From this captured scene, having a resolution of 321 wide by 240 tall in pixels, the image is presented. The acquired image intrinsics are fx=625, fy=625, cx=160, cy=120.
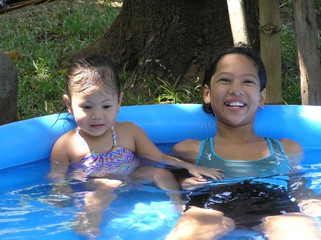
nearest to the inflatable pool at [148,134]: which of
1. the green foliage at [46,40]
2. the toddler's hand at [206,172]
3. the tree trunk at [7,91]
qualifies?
the toddler's hand at [206,172]

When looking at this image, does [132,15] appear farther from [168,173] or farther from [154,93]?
[168,173]

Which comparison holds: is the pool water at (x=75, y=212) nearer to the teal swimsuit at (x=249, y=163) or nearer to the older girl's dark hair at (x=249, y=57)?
the teal swimsuit at (x=249, y=163)

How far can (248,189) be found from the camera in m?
2.95

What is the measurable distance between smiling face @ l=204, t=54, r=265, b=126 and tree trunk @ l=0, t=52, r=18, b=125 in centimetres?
157

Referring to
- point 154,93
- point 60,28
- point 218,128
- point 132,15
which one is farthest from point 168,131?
point 60,28

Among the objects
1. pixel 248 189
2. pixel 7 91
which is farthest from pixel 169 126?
pixel 7 91

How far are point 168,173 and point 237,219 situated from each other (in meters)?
0.61

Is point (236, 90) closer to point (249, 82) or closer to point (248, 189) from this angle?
point (249, 82)

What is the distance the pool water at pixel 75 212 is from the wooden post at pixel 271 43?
620 millimetres

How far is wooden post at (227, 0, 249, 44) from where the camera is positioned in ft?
11.6

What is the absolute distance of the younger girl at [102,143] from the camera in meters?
3.09

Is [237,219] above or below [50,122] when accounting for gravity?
below

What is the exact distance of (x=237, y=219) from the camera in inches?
104

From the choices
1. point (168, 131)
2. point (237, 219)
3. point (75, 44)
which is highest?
point (75, 44)
